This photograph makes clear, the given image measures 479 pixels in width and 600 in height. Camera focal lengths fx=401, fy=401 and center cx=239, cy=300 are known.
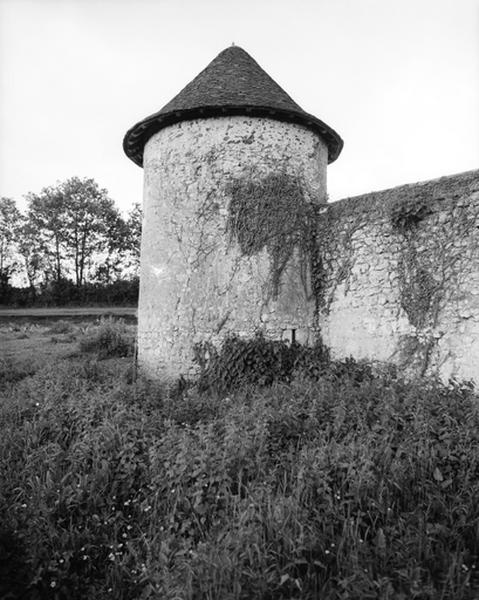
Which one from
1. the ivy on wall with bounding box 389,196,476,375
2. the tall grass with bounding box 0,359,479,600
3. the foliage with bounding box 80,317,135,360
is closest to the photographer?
the tall grass with bounding box 0,359,479,600

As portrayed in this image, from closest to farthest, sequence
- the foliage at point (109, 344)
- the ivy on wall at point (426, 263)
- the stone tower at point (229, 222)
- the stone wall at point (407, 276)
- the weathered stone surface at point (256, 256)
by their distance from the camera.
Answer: the stone wall at point (407, 276), the ivy on wall at point (426, 263), the weathered stone surface at point (256, 256), the stone tower at point (229, 222), the foliage at point (109, 344)

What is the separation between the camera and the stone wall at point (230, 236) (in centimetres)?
828

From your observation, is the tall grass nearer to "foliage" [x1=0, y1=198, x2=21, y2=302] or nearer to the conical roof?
the conical roof

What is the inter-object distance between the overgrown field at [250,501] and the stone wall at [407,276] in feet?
3.65

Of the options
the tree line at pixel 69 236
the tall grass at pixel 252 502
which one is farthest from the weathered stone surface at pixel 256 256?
the tree line at pixel 69 236

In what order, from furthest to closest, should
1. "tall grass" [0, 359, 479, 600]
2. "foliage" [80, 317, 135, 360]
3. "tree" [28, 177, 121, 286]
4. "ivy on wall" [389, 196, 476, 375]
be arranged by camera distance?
"tree" [28, 177, 121, 286] → "foliage" [80, 317, 135, 360] → "ivy on wall" [389, 196, 476, 375] → "tall grass" [0, 359, 479, 600]

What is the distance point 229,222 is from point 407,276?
11.9ft

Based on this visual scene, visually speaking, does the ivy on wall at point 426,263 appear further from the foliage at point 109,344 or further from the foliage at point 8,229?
the foliage at point 8,229

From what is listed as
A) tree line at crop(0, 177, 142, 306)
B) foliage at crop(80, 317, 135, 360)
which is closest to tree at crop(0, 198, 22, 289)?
tree line at crop(0, 177, 142, 306)

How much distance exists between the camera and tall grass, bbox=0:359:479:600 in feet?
9.24

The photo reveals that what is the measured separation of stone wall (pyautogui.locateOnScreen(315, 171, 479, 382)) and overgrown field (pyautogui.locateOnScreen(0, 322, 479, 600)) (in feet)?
3.65

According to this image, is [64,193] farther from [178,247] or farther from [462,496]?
[462,496]

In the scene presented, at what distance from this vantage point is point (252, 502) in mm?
3424

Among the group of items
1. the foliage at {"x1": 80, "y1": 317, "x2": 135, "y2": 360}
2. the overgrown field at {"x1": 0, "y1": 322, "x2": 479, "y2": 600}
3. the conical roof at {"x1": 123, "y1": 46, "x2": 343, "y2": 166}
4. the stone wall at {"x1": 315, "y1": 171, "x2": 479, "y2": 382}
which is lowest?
the overgrown field at {"x1": 0, "y1": 322, "x2": 479, "y2": 600}
